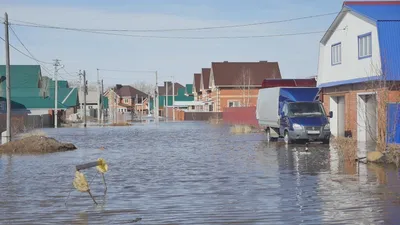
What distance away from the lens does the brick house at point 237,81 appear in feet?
Result: 277

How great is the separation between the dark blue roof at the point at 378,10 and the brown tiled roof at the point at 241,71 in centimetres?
5595

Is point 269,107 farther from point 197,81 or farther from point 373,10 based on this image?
point 197,81

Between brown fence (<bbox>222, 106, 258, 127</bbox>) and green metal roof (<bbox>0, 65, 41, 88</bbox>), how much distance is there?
31898 mm

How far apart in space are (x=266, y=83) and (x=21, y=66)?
185 ft

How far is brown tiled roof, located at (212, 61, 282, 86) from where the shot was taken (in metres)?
86.1

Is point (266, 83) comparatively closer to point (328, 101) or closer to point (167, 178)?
point (328, 101)

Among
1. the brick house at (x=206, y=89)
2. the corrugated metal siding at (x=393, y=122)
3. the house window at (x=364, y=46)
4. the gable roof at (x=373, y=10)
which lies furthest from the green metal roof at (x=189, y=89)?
the corrugated metal siding at (x=393, y=122)

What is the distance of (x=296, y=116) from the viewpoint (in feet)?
93.3

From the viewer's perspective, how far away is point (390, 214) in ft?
33.8

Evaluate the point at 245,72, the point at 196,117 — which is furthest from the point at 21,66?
the point at 245,72

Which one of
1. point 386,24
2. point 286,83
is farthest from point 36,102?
point 386,24

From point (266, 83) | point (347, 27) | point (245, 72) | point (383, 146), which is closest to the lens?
point (383, 146)

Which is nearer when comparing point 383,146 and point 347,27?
point 383,146

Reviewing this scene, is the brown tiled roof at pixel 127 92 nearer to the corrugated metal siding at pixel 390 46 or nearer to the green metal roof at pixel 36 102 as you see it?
the green metal roof at pixel 36 102
